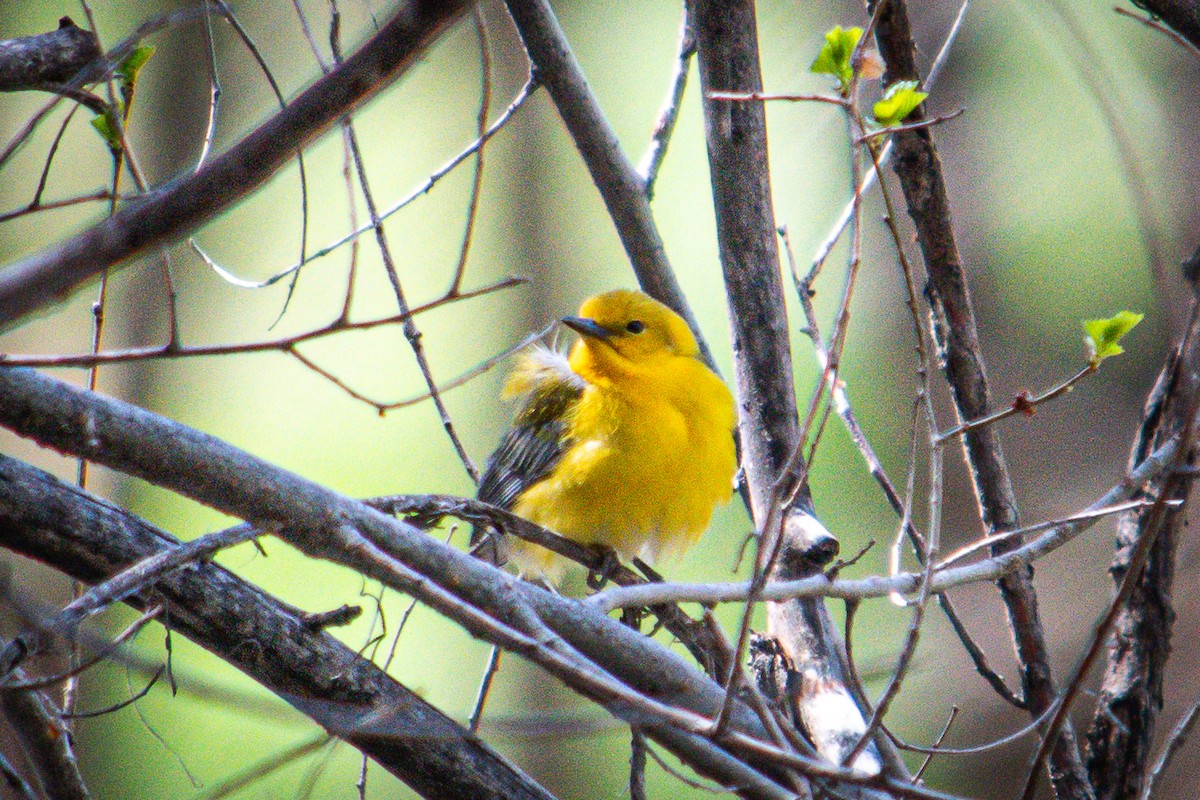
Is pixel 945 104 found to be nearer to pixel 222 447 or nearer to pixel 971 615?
pixel 971 615

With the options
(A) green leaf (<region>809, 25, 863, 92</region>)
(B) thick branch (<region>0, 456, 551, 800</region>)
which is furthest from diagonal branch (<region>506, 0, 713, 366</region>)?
(B) thick branch (<region>0, 456, 551, 800</region>)

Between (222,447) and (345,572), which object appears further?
(345,572)

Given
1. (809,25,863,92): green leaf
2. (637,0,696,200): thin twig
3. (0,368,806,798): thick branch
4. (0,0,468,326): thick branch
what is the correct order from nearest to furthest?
(0,0,468,326): thick branch
(0,368,806,798): thick branch
(809,25,863,92): green leaf
(637,0,696,200): thin twig

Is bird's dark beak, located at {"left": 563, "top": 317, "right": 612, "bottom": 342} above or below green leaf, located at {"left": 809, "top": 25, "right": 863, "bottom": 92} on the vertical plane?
below

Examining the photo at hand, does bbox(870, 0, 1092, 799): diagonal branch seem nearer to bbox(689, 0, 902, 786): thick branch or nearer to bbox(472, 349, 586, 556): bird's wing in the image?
bbox(689, 0, 902, 786): thick branch

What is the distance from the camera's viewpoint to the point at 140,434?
1.53 metres

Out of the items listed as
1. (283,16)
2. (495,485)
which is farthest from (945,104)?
(283,16)

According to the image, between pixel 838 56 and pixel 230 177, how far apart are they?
1.27m

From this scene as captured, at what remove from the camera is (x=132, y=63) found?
2.03 metres

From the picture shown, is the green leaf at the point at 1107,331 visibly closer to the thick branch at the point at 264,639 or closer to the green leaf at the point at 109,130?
the thick branch at the point at 264,639

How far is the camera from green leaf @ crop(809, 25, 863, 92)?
6.44ft

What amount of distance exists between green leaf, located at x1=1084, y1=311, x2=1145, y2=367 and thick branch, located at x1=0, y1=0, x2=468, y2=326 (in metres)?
1.54

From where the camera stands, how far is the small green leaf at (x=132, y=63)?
2.02m

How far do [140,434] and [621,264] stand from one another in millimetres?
5591
